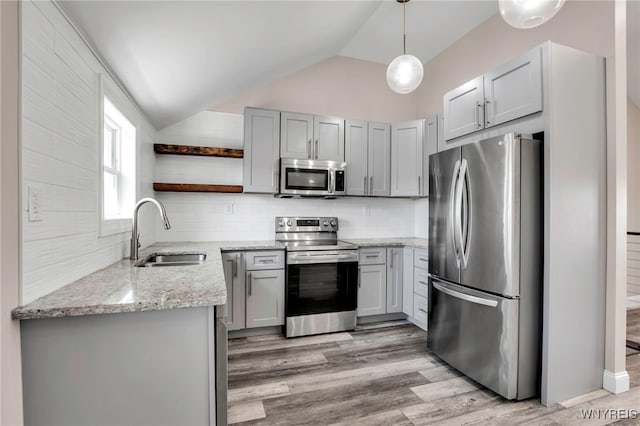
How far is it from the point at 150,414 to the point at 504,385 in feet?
6.58

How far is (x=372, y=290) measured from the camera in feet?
11.0

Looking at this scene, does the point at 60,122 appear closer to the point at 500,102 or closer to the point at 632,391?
the point at 500,102

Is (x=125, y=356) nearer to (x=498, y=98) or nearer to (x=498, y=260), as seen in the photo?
(x=498, y=260)

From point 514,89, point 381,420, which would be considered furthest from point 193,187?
point 514,89

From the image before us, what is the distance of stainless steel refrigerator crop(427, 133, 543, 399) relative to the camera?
6.42ft

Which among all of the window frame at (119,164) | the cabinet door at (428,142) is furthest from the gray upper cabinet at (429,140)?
the window frame at (119,164)

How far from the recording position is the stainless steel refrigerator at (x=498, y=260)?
6.42ft

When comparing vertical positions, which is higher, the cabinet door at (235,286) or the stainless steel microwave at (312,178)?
the stainless steel microwave at (312,178)

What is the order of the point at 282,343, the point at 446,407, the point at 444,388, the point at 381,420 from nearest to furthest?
the point at 381,420, the point at 446,407, the point at 444,388, the point at 282,343

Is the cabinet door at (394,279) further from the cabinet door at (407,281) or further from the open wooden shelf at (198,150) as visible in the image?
the open wooden shelf at (198,150)

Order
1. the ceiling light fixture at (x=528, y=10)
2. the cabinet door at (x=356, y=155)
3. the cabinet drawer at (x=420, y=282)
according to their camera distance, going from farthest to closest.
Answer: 1. the cabinet door at (x=356, y=155)
2. the cabinet drawer at (x=420, y=282)
3. the ceiling light fixture at (x=528, y=10)

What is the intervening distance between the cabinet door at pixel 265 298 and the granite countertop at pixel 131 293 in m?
1.26

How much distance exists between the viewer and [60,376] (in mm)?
1108

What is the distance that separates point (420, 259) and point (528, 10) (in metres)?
2.27
